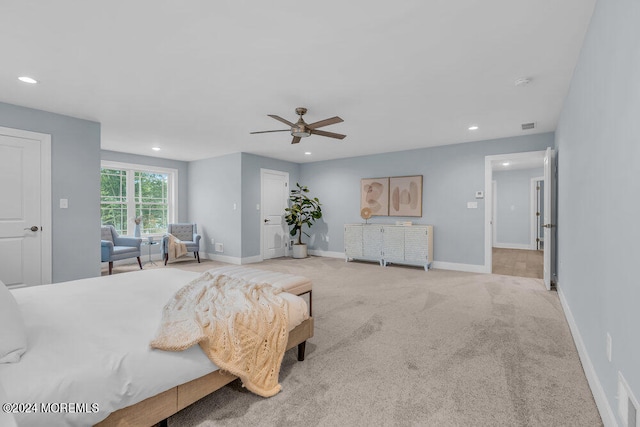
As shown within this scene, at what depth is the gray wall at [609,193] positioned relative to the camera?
1.24m

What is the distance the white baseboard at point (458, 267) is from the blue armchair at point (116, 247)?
5.63 meters

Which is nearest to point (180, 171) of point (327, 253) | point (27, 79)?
point (327, 253)

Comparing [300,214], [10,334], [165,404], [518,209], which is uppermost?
[518,209]

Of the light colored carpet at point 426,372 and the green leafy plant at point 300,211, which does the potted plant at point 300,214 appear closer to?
the green leafy plant at point 300,211

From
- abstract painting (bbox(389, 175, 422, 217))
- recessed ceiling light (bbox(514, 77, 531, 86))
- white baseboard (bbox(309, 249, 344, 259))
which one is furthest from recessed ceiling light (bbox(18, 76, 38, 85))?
white baseboard (bbox(309, 249, 344, 259))

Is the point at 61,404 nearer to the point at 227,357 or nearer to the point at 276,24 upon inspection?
the point at 227,357

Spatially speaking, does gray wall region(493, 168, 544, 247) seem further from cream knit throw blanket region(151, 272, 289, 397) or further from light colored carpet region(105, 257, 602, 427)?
cream knit throw blanket region(151, 272, 289, 397)

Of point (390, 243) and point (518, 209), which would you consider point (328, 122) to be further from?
point (518, 209)

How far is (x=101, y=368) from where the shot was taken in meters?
1.24

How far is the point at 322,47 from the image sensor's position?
8.02 feet

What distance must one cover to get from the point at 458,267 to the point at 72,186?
633cm

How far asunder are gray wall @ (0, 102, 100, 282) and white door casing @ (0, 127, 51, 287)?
0.08 m

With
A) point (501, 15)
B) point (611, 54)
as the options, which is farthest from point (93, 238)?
point (611, 54)

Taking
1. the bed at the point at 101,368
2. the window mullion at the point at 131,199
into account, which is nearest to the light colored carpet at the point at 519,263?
the bed at the point at 101,368
